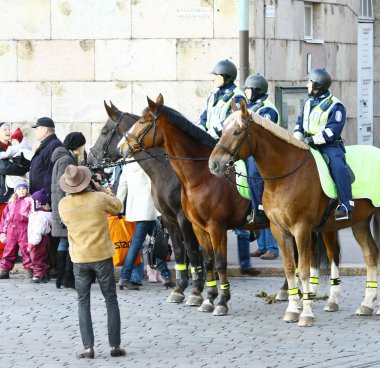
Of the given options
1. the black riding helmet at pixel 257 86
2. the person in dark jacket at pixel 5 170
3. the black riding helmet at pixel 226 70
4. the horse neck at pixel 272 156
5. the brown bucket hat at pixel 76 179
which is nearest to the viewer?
the brown bucket hat at pixel 76 179

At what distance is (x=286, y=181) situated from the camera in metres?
13.2

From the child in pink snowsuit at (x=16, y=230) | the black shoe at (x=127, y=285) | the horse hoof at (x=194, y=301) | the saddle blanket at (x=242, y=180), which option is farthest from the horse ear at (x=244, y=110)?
the child in pink snowsuit at (x=16, y=230)

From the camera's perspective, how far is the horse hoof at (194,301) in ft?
47.7

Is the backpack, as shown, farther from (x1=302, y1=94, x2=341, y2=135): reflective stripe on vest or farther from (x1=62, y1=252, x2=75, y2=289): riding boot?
(x1=302, y1=94, x2=341, y2=135): reflective stripe on vest

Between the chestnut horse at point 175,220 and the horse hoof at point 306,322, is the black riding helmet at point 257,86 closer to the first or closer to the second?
the chestnut horse at point 175,220

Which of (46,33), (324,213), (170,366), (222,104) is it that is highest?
(46,33)

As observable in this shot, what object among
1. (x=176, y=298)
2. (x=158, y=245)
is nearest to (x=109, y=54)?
(x=158, y=245)

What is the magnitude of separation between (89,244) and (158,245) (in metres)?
4.50

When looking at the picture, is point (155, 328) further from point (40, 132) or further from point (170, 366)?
point (40, 132)

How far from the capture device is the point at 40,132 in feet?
54.1

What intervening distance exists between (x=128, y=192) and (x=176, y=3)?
576 centimetres

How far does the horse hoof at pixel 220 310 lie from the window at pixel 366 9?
1452 cm

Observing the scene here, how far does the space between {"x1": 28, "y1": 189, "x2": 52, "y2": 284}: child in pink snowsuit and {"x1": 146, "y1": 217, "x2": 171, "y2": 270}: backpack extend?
1.34m

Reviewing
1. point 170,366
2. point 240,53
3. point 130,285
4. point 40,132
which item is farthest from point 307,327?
point 240,53
